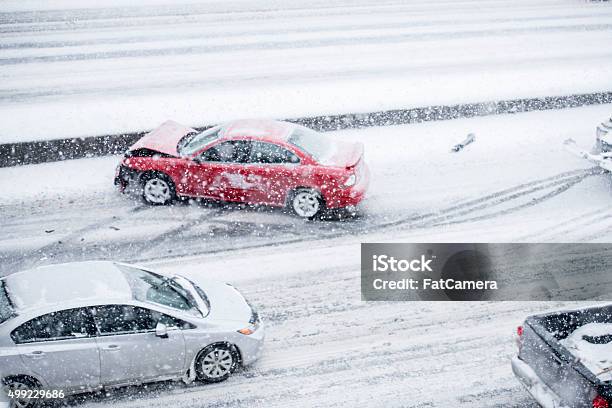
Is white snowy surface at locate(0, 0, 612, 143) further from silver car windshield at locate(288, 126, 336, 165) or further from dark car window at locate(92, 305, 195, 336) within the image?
dark car window at locate(92, 305, 195, 336)

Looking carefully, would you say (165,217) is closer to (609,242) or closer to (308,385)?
(308,385)

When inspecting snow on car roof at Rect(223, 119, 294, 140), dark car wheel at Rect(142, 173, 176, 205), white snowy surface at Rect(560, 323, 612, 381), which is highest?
snow on car roof at Rect(223, 119, 294, 140)

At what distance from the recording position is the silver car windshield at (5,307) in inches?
290

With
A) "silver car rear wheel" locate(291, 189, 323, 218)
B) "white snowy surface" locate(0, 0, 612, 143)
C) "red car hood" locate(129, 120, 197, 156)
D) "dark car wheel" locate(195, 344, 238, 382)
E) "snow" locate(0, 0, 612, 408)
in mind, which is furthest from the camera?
"white snowy surface" locate(0, 0, 612, 143)

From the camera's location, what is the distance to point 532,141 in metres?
14.8

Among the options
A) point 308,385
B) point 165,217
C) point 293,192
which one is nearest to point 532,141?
point 293,192

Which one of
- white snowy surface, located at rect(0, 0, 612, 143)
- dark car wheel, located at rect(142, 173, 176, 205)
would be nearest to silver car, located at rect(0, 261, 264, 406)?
dark car wheel, located at rect(142, 173, 176, 205)

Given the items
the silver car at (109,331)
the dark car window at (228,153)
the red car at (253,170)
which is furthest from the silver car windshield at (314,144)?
the silver car at (109,331)

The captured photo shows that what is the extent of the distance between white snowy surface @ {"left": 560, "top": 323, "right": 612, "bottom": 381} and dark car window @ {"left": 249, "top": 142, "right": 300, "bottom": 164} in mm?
5381

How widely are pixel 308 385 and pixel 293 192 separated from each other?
4.11 meters

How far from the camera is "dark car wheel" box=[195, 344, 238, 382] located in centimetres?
796

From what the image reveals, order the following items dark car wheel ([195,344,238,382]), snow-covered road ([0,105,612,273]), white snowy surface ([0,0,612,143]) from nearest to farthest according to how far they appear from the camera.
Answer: dark car wheel ([195,344,238,382]), snow-covered road ([0,105,612,273]), white snowy surface ([0,0,612,143])

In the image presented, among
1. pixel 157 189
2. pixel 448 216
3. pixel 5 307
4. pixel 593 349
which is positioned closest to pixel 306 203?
pixel 448 216

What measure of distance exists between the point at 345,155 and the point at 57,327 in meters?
5.85
